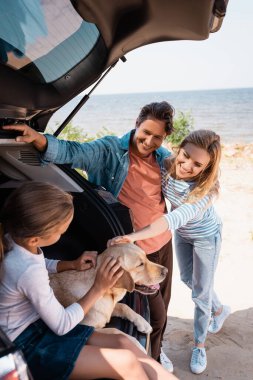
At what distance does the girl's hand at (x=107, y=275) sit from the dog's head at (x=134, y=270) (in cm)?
7

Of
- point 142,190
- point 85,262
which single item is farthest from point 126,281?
point 142,190

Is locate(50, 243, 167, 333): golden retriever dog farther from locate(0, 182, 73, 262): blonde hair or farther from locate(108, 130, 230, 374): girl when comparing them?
locate(0, 182, 73, 262): blonde hair

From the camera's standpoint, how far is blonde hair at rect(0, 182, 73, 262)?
1521mm

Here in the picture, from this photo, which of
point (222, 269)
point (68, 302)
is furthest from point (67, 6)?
point (222, 269)

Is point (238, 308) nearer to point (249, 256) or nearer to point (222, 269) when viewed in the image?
point (222, 269)

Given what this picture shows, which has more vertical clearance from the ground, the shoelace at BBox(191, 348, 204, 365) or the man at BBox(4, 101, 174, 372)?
the man at BBox(4, 101, 174, 372)

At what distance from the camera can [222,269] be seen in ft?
14.5

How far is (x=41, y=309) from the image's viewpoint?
149 cm

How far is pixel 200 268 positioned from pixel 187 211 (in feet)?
1.84

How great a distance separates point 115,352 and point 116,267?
350mm

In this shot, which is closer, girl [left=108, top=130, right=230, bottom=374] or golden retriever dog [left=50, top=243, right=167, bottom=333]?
golden retriever dog [left=50, top=243, right=167, bottom=333]

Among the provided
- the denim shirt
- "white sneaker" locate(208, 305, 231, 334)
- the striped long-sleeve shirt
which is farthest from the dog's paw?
"white sneaker" locate(208, 305, 231, 334)

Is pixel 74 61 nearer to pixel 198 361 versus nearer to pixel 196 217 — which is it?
pixel 196 217

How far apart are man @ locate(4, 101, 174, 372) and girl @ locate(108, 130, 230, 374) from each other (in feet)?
0.33
